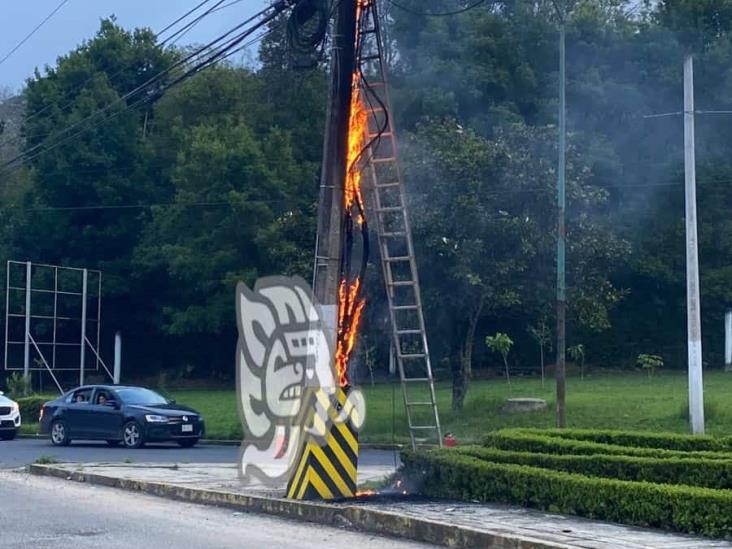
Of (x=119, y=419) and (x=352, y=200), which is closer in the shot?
(x=352, y=200)

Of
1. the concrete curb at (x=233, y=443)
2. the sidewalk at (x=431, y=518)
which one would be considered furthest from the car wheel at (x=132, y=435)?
the sidewalk at (x=431, y=518)

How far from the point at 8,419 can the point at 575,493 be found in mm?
21886

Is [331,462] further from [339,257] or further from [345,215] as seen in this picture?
[345,215]

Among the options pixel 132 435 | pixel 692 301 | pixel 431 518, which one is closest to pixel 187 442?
pixel 132 435

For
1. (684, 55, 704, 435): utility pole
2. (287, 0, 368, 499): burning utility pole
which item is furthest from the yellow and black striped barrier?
(684, 55, 704, 435): utility pole

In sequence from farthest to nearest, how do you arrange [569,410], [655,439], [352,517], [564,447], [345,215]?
[569,410]
[345,215]
[655,439]
[564,447]
[352,517]

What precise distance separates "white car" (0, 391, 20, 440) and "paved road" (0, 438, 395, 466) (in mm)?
1815

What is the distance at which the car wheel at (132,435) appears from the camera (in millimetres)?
26422

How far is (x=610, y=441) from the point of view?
15.3 m

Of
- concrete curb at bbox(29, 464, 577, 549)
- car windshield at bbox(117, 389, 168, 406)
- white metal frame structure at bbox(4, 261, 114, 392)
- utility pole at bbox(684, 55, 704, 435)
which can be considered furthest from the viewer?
white metal frame structure at bbox(4, 261, 114, 392)

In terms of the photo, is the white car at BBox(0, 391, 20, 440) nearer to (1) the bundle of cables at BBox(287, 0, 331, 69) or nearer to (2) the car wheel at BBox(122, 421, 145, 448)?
(2) the car wheel at BBox(122, 421, 145, 448)

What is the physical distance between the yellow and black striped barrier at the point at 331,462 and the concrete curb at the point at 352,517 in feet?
1.09

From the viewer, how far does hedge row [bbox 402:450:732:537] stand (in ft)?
37.0

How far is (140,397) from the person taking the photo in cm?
2762
